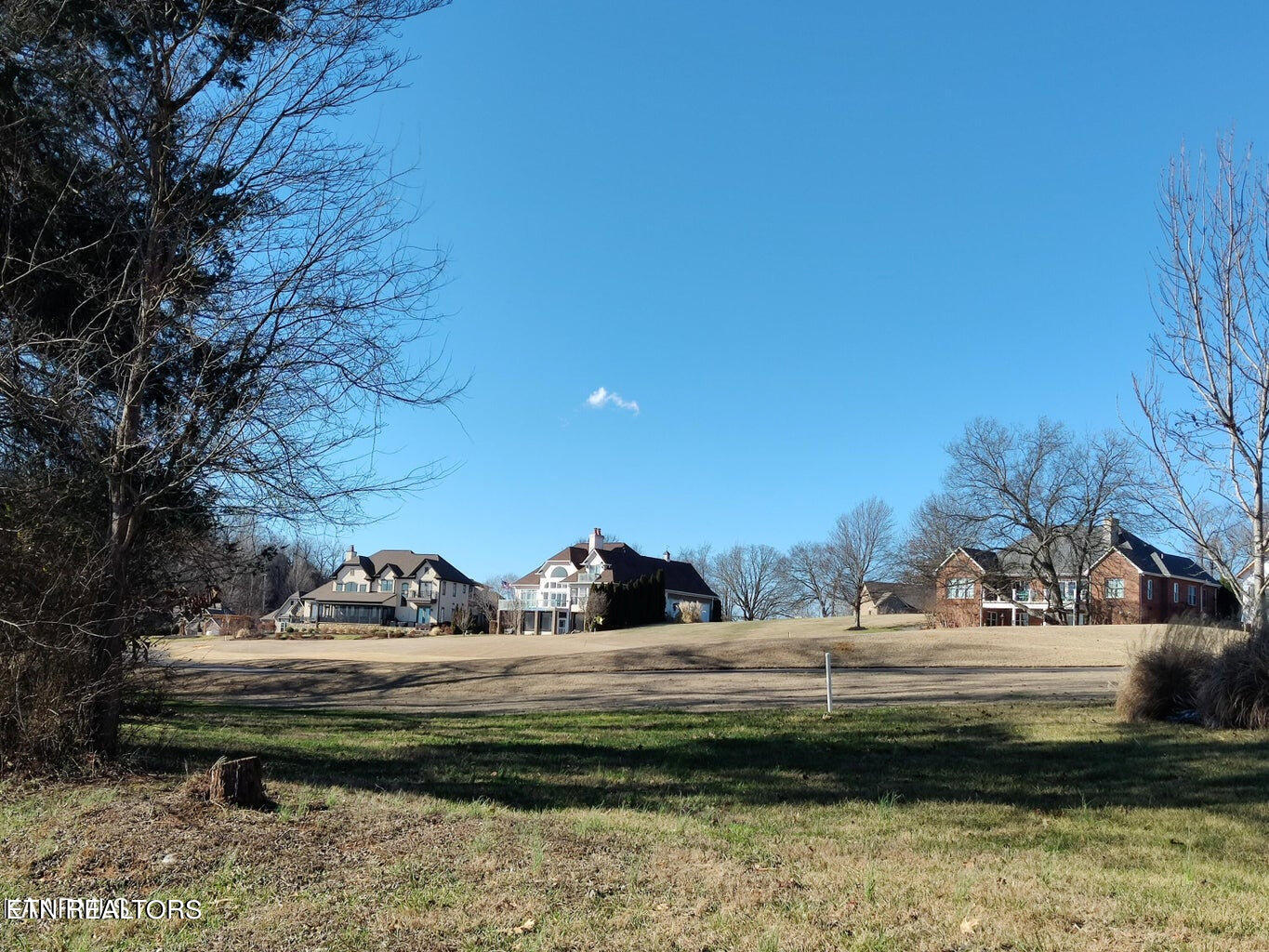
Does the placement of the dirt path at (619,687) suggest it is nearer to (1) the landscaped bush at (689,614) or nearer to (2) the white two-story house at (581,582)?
(1) the landscaped bush at (689,614)

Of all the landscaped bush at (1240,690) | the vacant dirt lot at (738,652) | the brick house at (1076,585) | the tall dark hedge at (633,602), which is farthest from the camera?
the tall dark hedge at (633,602)

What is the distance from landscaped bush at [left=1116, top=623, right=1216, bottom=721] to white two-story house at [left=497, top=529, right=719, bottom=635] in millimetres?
56488

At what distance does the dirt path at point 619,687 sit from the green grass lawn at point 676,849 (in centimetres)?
644

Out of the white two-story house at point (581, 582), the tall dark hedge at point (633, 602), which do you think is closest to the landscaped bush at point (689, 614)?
the tall dark hedge at point (633, 602)

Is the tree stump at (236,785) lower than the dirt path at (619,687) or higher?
higher

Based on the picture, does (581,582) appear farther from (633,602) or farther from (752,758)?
(752,758)

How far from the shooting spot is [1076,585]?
2184 inches

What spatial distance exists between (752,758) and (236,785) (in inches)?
264

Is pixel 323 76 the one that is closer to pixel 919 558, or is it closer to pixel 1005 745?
pixel 1005 745

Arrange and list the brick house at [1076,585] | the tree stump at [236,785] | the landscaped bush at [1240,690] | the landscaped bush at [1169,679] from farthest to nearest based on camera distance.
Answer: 1. the brick house at [1076,585]
2. the landscaped bush at [1169,679]
3. the landscaped bush at [1240,690]
4. the tree stump at [236,785]

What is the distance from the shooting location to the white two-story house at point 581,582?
2847 inches

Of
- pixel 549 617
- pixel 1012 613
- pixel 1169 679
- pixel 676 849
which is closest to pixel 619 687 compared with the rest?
pixel 1169 679

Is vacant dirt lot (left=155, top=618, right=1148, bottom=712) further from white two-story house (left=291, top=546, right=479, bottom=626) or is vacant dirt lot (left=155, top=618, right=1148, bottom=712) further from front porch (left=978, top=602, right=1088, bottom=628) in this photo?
white two-story house (left=291, top=546, right=479, bottom=626)

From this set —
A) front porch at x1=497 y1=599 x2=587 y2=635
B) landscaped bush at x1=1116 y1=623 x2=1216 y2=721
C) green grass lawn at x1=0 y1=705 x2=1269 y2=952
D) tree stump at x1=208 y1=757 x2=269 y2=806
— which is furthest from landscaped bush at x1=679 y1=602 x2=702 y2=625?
tree stump at x1=208 y1=757 x2=269 y2=806
